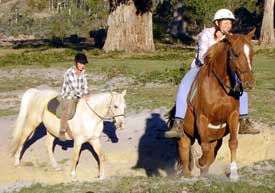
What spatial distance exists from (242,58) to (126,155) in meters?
6.08

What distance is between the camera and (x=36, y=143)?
1504cm

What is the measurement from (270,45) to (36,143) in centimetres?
2698

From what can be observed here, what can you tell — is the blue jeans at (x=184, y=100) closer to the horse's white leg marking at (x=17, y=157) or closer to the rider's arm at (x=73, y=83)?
the rider's arm at (x=73, y=83)

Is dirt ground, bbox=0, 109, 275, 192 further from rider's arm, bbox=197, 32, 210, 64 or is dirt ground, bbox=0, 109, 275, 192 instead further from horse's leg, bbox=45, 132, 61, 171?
rider's arm, bbox=197, 32, 210, 64

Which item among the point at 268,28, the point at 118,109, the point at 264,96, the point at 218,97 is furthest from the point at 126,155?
the point at 268,28

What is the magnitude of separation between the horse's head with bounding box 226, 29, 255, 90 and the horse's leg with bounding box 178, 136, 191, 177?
2.03 metres

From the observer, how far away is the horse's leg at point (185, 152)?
1055 cm

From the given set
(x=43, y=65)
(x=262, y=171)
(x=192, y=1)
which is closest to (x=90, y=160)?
(x=262, y=171)

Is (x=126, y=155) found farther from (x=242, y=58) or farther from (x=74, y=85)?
(x=242, y=58)

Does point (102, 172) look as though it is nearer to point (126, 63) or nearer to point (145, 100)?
point (145, 100)

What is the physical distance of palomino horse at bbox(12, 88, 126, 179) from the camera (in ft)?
39.8

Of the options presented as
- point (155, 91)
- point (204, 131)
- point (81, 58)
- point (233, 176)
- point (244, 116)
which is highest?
point (81, 58)

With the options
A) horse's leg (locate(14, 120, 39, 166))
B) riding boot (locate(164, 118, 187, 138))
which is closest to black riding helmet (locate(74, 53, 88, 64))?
horse's leg (locate(14, 120, 39, 166))

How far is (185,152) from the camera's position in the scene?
10.7 m
